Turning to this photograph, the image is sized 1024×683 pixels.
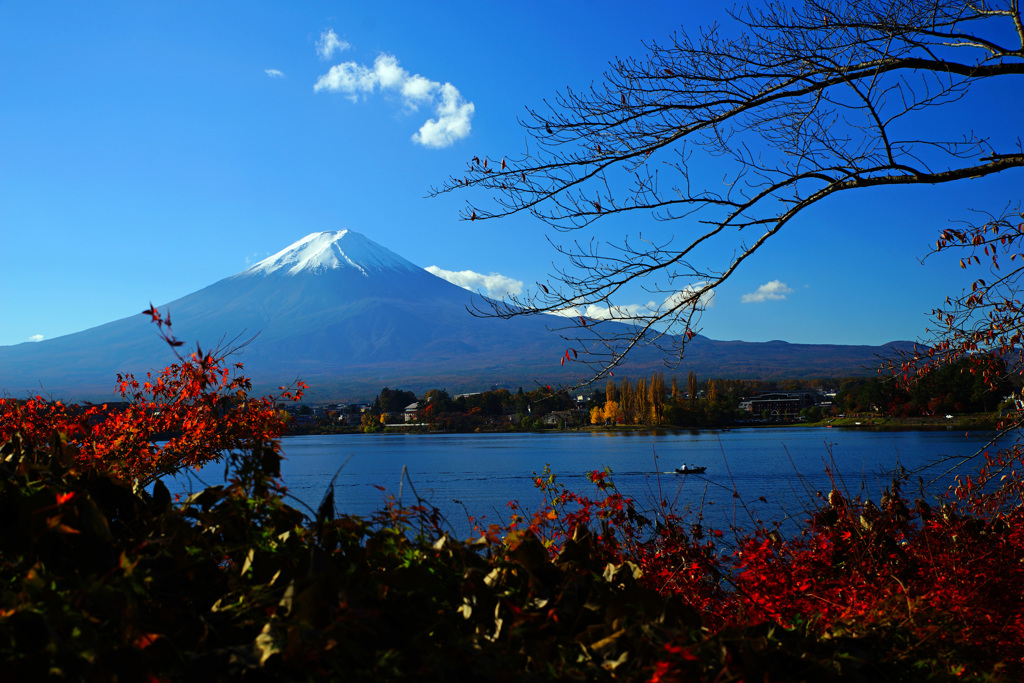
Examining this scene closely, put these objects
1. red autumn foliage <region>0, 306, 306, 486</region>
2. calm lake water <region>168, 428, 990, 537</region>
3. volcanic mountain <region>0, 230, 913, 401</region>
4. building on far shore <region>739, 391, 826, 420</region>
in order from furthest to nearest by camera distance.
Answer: volcanic mountain <region>0, 230, 913, 401</region>, building on far shore <region>739, 391, 826, 420</region>, calm lake water <region>168, 428, 990, 537</region>, red autumn foliage <region>0, 306, 306, 486</region>

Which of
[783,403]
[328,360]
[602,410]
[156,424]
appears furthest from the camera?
[328,360]

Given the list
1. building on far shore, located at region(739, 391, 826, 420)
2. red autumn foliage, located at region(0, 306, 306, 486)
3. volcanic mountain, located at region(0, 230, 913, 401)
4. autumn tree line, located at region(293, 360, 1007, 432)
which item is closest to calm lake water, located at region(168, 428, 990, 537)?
red autumn foliage, located at region(0, 306, 306, 486)

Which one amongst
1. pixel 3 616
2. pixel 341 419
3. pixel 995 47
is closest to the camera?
pixel 3 616

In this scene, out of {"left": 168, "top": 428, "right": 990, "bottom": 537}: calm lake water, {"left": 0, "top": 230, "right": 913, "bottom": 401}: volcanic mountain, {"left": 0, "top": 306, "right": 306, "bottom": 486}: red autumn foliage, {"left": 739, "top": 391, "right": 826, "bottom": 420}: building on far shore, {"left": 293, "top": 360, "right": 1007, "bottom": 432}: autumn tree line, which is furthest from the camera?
{"left": 0, "top": 230, "right": 913, "bottom": 401}: volcanic mountain

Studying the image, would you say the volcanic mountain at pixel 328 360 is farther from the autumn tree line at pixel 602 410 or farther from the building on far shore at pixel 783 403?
the building on far shore at pixel 783 403

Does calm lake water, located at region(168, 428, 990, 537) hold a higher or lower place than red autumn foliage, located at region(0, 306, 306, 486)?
lower

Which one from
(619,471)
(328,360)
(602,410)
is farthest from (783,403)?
(328,360)

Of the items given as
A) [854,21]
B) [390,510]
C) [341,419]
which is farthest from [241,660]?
[341,419]

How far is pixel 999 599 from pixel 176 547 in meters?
4.25

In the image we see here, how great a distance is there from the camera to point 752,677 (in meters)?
1.59

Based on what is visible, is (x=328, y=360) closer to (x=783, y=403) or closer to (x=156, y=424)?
(x=783, y=403)

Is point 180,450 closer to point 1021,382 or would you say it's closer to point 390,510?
point 390,510

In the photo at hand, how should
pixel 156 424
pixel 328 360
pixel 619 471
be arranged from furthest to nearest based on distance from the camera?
pixel 328 360, pixel 619 471, pixel 156 424

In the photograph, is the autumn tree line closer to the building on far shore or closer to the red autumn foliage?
the building on far shore
